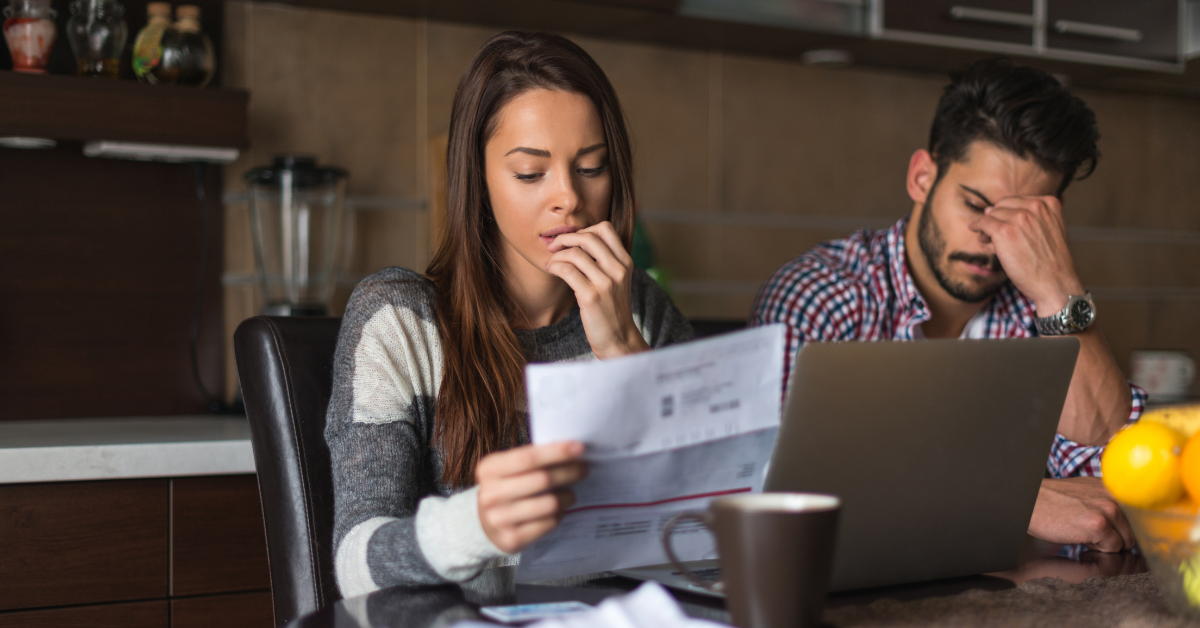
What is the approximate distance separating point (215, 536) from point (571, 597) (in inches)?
40.8

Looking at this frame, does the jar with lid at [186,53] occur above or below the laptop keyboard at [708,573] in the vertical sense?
above

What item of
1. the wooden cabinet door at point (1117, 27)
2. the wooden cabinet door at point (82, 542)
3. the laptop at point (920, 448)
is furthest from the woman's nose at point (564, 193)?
the wooden cabinet door at point (1117, 27)

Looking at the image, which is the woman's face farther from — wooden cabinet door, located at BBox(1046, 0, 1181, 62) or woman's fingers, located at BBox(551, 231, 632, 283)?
wooden cabinet door, located at BBox(1046, 0, 1181, 62)

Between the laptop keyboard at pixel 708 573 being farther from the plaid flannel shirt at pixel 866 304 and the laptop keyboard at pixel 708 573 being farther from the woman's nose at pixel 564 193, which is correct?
the plaid flannel shirt at pixel 866 304

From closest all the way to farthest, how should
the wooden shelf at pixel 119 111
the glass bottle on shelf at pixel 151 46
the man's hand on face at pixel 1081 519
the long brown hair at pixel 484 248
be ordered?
the man's hand on face at pixel 1081 519
the long brown hair at pixel 484 248
the wooden shelf at pixel 119 111
the glass bottle on shelf at pixel 151 46

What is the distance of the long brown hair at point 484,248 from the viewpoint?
1050 millimetres

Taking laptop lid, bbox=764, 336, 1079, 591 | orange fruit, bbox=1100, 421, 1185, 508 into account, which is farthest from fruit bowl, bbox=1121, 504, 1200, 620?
laptop lid, bbox=764, 336, 1079, 591

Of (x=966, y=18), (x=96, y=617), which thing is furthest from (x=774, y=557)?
(x=966, y=18)

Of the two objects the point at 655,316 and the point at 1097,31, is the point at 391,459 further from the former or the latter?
the point at 1097,31

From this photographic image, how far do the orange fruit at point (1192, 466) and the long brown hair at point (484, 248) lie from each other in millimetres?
651

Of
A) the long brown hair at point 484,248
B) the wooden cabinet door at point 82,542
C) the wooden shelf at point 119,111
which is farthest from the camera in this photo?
the wooden shelf at point 119,111

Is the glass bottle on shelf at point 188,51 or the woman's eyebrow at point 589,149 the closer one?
the woman's eyebrow at point 589,149

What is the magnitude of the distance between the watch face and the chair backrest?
1068mm

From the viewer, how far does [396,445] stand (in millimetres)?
960
